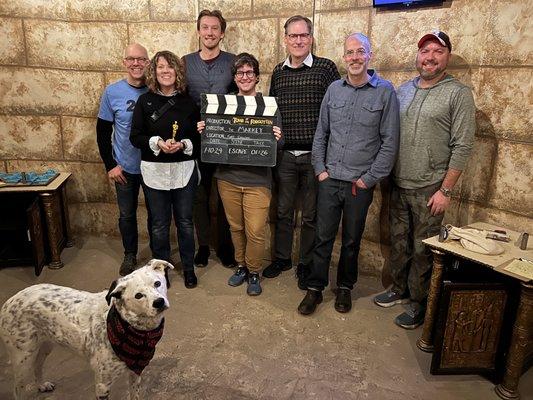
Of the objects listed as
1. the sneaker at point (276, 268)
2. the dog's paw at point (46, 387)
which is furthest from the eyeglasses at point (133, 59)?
the dog's paw at point (46, 387)

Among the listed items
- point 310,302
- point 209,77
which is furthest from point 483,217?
point 209,77

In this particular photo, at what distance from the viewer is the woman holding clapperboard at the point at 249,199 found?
11.4 feet

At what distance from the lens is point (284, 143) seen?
143 inches

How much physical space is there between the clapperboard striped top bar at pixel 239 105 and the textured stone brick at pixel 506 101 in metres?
1.53

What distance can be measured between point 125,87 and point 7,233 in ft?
6.34

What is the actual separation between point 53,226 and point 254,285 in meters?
1.97

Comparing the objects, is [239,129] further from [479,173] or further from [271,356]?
[479,173]

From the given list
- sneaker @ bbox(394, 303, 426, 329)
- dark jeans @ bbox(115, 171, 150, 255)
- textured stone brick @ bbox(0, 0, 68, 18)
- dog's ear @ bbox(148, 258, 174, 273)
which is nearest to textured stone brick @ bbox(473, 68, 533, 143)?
Answer: sneaker @ bbox(394, 303, 426, 329)

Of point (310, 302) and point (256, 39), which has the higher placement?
point (256, 39)

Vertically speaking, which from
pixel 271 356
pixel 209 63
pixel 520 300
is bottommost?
pixel 271 356

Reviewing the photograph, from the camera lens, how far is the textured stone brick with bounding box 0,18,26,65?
4.23 metres

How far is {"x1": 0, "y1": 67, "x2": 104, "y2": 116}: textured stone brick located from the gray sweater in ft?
9.97

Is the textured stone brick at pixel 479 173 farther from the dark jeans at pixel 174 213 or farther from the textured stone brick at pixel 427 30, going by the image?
the dark jeans at pixel 174 213

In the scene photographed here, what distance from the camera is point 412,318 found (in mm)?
3326
